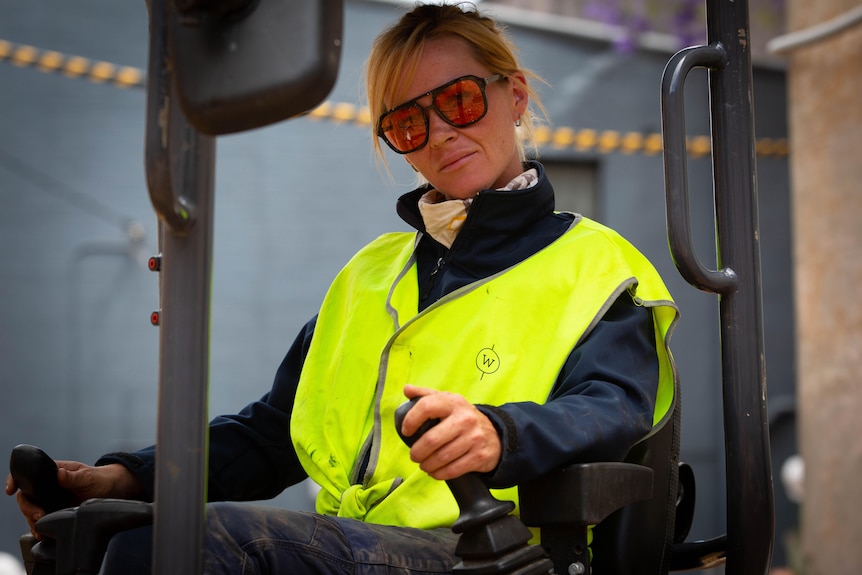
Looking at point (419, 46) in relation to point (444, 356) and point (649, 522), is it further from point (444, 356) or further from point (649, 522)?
point (649, 522)

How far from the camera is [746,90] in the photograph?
174cm

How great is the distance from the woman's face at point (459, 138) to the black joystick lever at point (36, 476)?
79 cm

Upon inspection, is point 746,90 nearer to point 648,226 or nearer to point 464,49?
point 464,49

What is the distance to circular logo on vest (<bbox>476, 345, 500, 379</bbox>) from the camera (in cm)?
175

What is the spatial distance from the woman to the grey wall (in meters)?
3.87

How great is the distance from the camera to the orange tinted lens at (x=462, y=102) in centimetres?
190

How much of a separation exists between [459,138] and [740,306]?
22.0 inches

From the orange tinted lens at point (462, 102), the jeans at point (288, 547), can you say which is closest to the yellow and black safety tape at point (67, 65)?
the orange tinted lens at point (462, 102)

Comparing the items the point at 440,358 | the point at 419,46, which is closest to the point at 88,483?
the point at 440,358

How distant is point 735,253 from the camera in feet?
5.65

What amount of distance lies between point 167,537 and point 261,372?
5.17 m

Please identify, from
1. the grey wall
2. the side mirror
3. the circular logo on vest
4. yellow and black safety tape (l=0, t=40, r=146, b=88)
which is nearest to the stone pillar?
the grey wall

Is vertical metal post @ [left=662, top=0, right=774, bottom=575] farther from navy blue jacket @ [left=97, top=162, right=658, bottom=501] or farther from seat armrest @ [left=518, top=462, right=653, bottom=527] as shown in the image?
seat armrest @ [left=518, top=462, right=653, bottom=527]

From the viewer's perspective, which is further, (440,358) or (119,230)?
(119,230)
